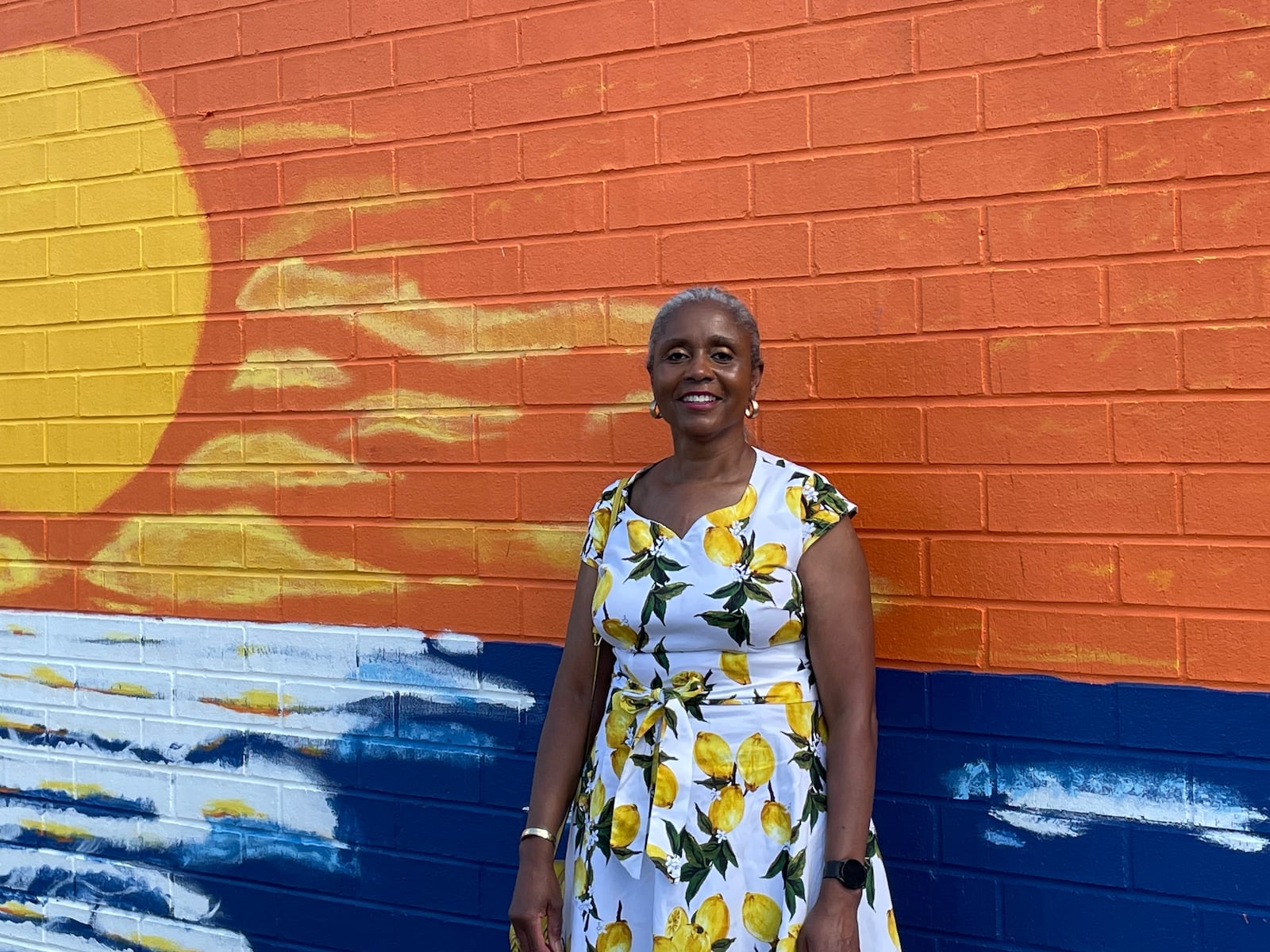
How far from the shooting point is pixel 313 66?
11.8 feet

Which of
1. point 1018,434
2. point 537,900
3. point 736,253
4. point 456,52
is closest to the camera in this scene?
point 537,900

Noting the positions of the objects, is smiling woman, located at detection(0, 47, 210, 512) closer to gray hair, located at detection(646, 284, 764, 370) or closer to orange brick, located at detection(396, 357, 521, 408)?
orange brick, located at detection(396, 357, 521, 408)

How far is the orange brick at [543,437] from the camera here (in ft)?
10.6

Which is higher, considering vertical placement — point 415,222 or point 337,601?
point 415,222

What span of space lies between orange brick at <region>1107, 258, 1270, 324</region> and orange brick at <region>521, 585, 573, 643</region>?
4.86 feet

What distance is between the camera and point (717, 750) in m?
2.42

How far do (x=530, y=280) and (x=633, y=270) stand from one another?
30cm

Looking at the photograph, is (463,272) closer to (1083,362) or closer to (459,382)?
(459,382)

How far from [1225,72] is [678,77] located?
1224 millimetres

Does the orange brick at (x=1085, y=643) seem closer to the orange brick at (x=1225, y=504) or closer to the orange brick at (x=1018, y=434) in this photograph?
the orange brick at (x=1225, y=504)

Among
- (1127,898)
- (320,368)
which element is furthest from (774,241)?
(1127,898)

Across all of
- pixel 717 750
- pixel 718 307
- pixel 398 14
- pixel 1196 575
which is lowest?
pixel 717 750

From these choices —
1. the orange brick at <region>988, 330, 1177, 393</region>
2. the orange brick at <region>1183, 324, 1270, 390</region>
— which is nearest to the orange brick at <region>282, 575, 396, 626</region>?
the orange brick at <region>988, 330, 1177, 393</region>

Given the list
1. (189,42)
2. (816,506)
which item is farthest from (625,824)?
(189,42)
